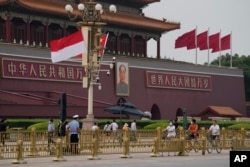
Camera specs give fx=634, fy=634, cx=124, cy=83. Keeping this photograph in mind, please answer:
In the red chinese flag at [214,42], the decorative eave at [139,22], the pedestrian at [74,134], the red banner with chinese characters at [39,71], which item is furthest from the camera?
the red chinese flag at [214,42]

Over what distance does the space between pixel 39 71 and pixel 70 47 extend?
15.5 metres

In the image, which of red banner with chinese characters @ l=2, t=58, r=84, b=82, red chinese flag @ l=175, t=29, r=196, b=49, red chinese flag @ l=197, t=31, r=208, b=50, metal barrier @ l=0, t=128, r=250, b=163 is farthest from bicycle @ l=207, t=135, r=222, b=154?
red chinese flag @ l=197, t=31, r=208, b=50

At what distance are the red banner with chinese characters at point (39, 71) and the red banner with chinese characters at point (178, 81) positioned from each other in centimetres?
714

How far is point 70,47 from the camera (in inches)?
910

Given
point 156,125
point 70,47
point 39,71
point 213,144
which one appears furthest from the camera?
point 39,71

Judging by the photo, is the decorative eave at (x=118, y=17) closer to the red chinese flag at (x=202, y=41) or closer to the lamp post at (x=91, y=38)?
the red chinese flag at (x=202, y=41)

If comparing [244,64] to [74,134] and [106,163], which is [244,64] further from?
[106,163]

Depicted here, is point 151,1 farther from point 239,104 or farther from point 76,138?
point 76,138

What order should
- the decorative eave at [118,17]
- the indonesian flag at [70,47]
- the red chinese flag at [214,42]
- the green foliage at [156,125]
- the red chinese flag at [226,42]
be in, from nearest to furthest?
the indonesian flag at [70,47]
the green foliage at [156,125]
the decorative eave at [118,17]
the red chinese flag at [214,42]
the red chinese flag at [226,42]

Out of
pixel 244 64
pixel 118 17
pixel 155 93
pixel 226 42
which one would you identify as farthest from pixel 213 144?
pixel 244 64

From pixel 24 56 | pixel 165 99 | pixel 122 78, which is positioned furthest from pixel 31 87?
pixel 165 99

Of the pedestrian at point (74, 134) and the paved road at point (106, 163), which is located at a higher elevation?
the pedestrian at point (74, 134)

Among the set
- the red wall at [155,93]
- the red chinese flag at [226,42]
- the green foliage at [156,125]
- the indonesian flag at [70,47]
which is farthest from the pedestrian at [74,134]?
the red chinese flag at [226,42]

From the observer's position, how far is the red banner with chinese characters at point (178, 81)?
153 ft
